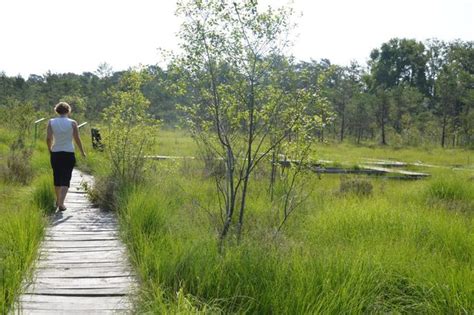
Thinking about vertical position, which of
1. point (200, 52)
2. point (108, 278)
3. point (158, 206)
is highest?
point (200, 52)

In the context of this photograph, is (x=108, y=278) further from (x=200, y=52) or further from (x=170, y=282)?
(x=200, y=52)

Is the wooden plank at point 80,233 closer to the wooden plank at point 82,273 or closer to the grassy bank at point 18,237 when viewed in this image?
the grassy bank at point 18,237

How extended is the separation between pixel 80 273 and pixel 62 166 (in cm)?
283

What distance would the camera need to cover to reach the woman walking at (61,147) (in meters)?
6.04

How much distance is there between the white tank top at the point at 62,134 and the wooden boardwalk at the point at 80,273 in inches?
44.1

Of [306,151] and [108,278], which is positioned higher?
[306,151]

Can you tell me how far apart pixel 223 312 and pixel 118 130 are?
5.07 meters

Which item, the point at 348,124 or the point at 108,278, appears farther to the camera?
the point at 348,124

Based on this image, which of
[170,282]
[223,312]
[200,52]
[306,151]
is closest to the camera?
[223,312]

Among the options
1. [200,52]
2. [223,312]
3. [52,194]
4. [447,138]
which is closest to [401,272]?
[223,312]

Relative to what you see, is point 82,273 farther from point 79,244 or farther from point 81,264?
point 79,244

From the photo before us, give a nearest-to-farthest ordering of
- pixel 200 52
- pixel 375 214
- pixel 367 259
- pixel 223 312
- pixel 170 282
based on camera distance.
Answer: pixel 223 312, pixel 170 282, pixel 367 259, pixel 200 52, pixel 375 214

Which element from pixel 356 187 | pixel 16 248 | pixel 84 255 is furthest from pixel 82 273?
pixel 356 187

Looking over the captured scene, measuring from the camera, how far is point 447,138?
33594 millimetres
